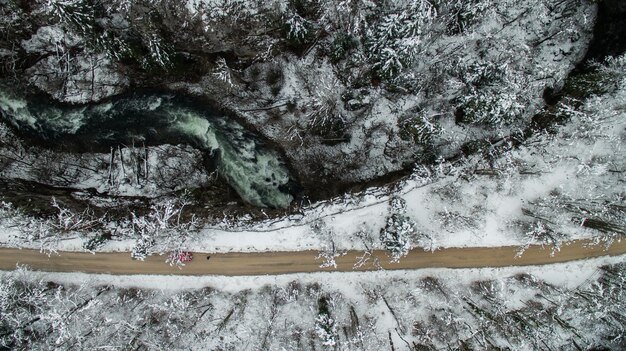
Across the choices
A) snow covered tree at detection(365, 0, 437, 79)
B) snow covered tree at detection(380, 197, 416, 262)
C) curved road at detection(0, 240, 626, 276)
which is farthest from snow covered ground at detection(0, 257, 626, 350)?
snow covered tree at detection(365, 0, 437, 79)

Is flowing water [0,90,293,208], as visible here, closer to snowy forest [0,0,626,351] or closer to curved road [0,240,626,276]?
snowy forest [0,0,626,351]

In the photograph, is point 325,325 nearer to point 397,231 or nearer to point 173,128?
point 397,231

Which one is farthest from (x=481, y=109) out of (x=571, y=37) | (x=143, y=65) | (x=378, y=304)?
(x=143, y=65)

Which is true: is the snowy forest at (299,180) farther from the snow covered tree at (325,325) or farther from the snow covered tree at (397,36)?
the snow covered tree at (397,36)

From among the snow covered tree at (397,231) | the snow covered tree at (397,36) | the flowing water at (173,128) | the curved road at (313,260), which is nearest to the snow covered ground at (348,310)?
the curved road at (313,260)

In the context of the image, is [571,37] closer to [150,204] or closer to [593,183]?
[593,183]
